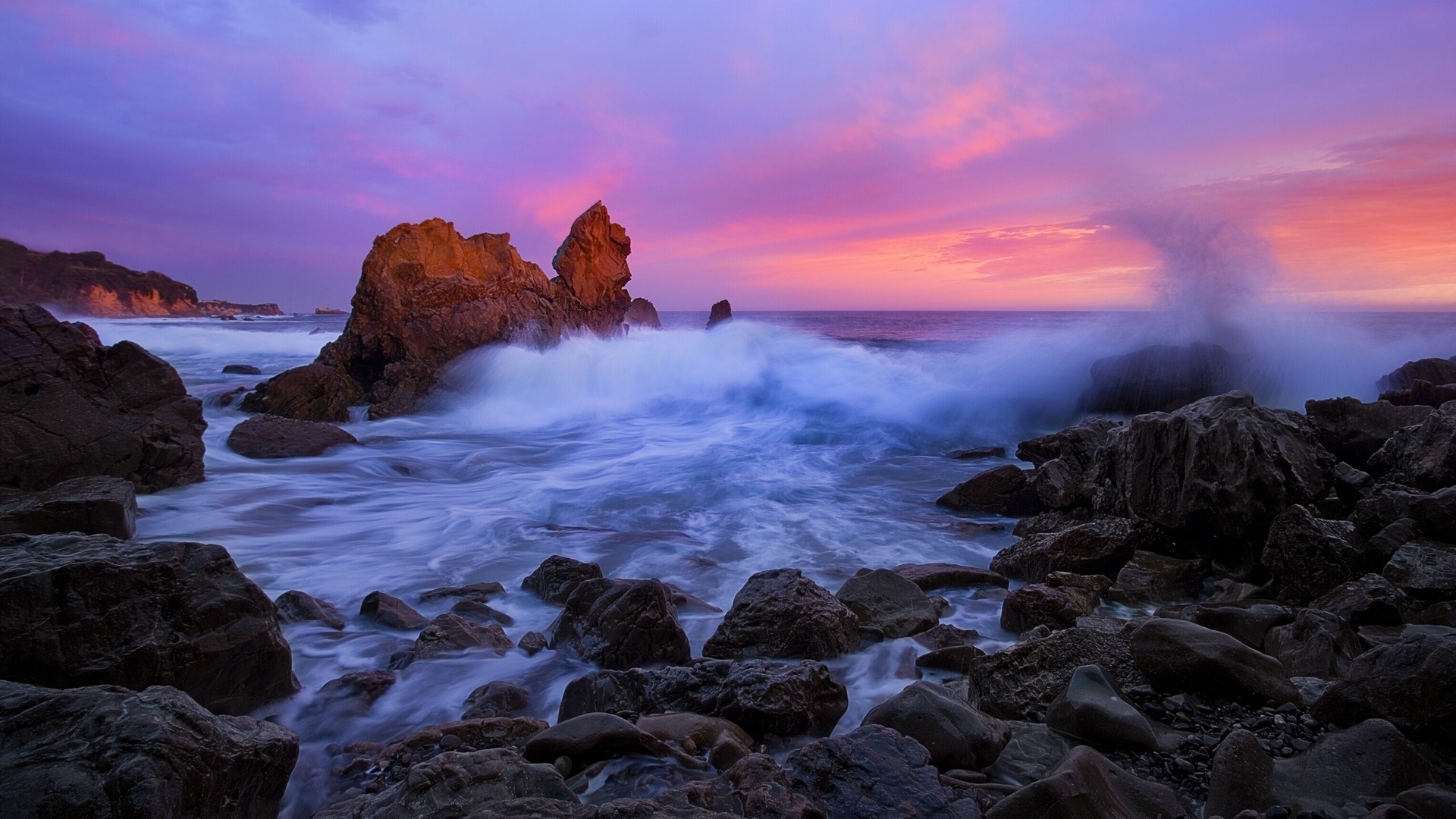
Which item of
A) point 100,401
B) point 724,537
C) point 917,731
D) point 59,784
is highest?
point 100,401

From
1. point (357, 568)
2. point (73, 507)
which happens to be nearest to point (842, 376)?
point (357, 568)

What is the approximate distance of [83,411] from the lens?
6887 mm

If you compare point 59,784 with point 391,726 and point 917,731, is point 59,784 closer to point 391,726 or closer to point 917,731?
point 391,726

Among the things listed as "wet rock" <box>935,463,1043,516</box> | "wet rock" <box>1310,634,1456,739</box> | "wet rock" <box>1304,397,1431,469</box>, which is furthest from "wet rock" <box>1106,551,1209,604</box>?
"wet rock" <box>1304,397,1431,469</box>

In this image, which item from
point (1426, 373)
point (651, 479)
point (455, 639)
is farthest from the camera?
point (651, 479)

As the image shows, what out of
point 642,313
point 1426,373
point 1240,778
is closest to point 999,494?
point 1240,778

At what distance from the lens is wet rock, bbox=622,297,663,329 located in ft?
127

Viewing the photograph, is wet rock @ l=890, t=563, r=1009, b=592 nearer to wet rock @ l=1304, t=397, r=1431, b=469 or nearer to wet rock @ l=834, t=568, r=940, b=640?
Answer: wet rock @ l=834, t=568, r=940, b=640

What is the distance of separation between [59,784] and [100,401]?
718 cm

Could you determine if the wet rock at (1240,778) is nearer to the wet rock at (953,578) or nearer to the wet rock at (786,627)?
the wet rock at (786,627)

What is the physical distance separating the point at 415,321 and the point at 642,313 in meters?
23.0

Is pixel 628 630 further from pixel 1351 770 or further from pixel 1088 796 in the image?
pixel 1351 770

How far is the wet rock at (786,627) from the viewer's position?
4.12m

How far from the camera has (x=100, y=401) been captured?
711cm
